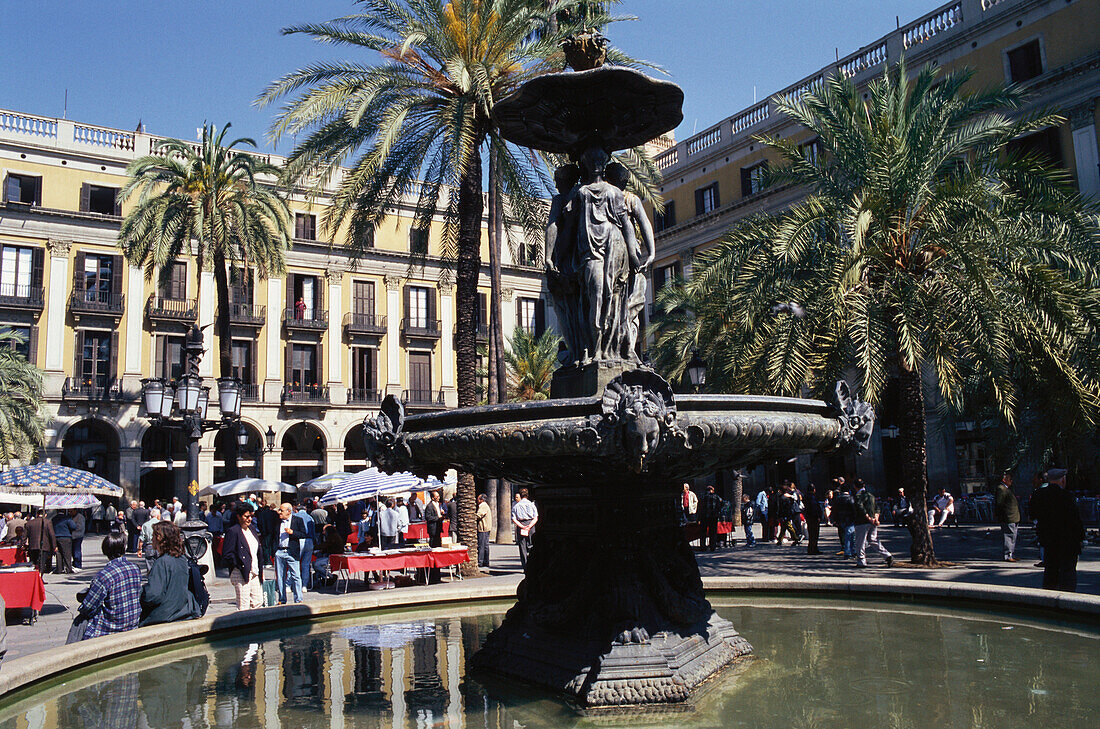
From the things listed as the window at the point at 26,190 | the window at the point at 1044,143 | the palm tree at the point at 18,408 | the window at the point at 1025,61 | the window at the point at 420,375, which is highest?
the window at the point at 26,190

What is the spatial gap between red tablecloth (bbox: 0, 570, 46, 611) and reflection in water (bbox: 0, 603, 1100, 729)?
4.44 metres

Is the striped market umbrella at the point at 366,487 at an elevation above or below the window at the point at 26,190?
below

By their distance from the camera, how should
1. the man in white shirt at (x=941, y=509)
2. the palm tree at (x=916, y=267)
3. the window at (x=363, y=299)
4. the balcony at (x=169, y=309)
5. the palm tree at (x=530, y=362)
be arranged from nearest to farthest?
the palm tree at (x=916, y=267)
the man in white shirt at (x=941, y=509)
the balcony at (x=169, y=309)
the palm tree at (x=530, y=362)
the window at (x=363, y=299)

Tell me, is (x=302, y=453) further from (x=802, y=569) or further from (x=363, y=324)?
(x=802, y=569)

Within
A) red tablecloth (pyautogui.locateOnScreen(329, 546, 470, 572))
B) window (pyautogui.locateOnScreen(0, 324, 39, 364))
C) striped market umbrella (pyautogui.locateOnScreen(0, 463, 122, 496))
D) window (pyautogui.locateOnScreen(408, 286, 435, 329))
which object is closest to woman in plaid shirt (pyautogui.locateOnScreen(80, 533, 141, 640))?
red tablecloth (pyautogui.locateOnScreen(329, 546, 470, 572))

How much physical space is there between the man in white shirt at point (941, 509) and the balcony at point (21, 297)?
35220 mm

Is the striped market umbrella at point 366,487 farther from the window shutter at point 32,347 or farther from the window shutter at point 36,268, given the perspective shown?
the window shutter at point 36,268

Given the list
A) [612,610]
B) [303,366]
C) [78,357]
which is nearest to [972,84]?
[612,610]

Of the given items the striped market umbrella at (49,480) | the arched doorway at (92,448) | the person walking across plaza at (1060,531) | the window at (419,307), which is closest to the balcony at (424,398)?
the window at (419,307)

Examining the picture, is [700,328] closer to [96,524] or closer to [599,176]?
[599,176]

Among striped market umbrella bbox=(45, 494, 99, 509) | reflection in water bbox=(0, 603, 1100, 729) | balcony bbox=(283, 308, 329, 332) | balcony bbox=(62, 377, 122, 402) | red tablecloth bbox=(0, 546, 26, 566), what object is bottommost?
reflection in water bbox=(0, 603, 1100, 729)

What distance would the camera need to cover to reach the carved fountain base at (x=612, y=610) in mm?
4984

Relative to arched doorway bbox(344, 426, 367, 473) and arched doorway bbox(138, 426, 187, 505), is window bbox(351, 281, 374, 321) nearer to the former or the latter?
arched doorway bbox(344, 426, 367, 473)

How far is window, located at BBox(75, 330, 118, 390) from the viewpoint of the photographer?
3644cm
